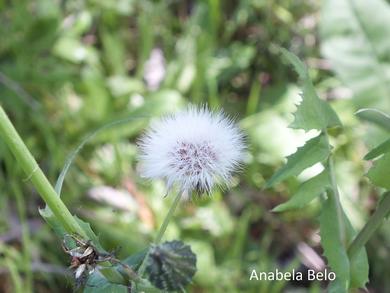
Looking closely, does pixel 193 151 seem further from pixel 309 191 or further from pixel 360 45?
pixel 360 45

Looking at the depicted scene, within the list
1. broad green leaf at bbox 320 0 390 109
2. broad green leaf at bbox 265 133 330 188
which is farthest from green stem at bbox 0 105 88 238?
broad green leaf at bbox 320 0 390 109

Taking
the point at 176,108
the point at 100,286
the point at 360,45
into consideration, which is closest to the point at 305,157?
the point at 100,286

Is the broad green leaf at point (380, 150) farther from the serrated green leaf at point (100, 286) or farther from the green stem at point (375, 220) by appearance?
the serrated green leaf at point (100, 286)

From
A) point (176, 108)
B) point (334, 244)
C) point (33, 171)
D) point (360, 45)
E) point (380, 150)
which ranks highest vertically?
point (33, 171)

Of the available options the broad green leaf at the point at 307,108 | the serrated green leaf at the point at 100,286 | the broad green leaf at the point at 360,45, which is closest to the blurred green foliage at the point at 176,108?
the broad green leaf at the point at 360,45

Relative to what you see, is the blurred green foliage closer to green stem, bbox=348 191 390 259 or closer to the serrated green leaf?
green stem, bbox=348 191 390 259
